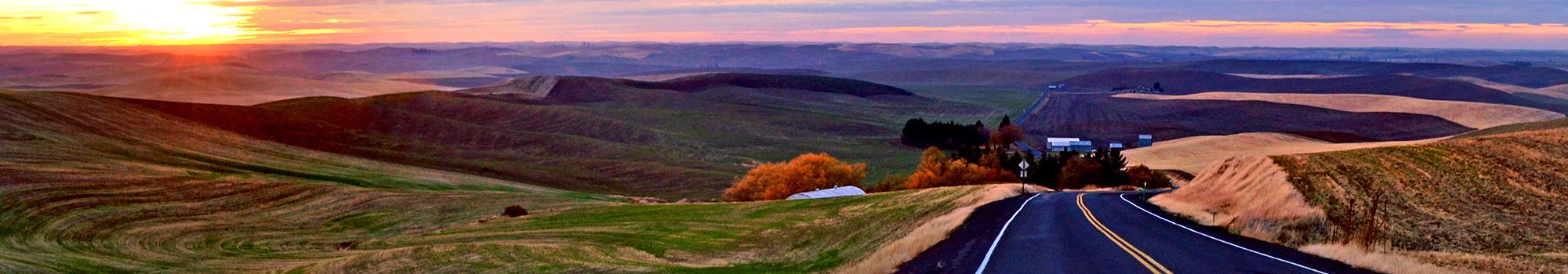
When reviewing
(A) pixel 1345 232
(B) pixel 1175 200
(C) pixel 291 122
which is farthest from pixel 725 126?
(A) pixel 1345 232

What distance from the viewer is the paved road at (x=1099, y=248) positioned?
21422 millimetres

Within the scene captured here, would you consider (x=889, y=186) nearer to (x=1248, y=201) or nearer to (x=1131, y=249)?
(x=1248, y=201)

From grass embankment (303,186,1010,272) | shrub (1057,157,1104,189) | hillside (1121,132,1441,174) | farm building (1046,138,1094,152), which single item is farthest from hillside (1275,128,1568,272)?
farm building (1046,138,1094,152)

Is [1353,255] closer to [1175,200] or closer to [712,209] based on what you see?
[1175,200]

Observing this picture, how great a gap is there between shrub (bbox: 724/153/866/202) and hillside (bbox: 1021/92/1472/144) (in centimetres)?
7077

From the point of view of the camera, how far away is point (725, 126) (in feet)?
526

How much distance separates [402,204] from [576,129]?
300 feet

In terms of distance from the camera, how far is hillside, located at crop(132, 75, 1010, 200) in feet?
342

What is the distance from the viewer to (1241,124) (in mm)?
175375

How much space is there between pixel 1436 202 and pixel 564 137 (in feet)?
368

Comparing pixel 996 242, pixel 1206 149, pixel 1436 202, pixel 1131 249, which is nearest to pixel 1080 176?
pixel 1206 149

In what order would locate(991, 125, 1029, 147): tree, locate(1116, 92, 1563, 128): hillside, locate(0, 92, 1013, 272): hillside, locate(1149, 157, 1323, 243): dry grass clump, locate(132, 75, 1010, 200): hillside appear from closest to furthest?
locate(1149, 157, 1323, 243): dry grass clump → locate(0, 92, 1013, 272): hillside → locate(132, 75, 1010, 200): hillside → locate(991, 125, 1029, 147): tree → locate(1116, 92, 1563, 128): hillside

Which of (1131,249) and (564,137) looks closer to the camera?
(1131,249)

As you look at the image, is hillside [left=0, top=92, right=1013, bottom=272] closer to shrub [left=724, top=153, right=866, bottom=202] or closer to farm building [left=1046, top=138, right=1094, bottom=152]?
shrub [left=724, top=153, right=866, bottom=202]
